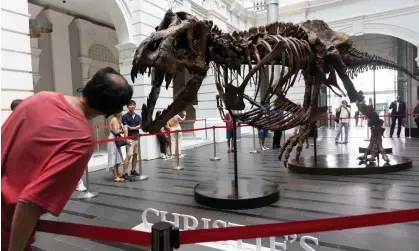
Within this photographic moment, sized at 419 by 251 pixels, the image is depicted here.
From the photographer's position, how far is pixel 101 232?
1.53 meters

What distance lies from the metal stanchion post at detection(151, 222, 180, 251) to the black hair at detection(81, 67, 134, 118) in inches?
23.2

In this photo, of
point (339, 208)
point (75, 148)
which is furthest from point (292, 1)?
point (75, 148)

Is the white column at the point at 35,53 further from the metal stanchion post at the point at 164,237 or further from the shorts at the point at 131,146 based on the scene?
the metal stanchion post at the point at 164,237

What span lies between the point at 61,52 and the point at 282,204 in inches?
381

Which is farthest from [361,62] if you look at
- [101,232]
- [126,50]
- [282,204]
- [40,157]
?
[126,50]

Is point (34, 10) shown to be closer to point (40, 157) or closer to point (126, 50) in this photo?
point (126, 50)

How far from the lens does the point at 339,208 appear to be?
406cm

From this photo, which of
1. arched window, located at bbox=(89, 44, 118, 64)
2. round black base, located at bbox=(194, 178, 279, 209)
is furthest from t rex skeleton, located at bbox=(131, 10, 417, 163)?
arched window, located at bbox=(89, 44, 118, 64)

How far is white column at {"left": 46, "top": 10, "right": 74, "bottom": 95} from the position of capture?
10.6m

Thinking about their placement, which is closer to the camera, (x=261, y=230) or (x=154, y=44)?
(x=261, y=230)

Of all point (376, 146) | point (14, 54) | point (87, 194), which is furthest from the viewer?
point (376, 146)

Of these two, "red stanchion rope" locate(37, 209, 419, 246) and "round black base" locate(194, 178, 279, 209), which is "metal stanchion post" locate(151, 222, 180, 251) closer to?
"red stanchion rope" locate(37, 209, 419, 246)

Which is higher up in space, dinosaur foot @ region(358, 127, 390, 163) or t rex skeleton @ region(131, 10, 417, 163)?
t rex skeleton @ region(131, 10, 417, 163)

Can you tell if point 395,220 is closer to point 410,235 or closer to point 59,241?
point 410,235
